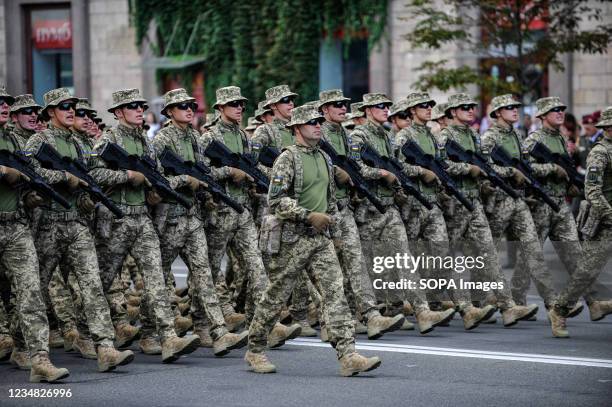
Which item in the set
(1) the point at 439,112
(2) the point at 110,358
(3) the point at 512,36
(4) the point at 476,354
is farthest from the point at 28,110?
(3) the point at 512,36

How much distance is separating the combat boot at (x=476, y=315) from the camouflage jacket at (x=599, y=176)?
1.45 m

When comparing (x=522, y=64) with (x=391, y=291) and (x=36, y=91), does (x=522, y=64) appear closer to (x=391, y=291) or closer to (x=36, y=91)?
(x=391, y=291)

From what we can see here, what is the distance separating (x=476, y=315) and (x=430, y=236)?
99 centimetres

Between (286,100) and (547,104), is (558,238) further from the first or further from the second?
(286,100)

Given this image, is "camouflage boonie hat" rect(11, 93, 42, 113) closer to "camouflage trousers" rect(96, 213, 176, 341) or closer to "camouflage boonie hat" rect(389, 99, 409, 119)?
"camouflage trousers" rect(96, 213, 176, 341)

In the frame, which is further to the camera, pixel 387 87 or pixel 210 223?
pixel 387 87

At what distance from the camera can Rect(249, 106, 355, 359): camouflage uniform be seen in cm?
1009

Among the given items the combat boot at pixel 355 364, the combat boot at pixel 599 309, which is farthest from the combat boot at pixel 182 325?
the combat boot at pixel 599 309

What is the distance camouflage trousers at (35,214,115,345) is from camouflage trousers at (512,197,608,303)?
14.7ft

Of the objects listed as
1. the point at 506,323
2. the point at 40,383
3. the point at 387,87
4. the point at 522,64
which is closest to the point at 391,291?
the point at 506,323

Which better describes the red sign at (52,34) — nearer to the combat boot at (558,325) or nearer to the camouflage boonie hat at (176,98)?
the camouflage boonie hat at (176,98)

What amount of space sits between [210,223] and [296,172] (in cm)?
209

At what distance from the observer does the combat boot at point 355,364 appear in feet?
32.8

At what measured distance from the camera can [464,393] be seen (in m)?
9.42
